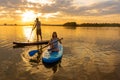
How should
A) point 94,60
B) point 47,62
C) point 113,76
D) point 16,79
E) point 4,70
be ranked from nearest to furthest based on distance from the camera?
point 16,79
point 113,76
point 4,70
point 47,62
point 94,60

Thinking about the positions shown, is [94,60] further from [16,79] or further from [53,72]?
[16,79]

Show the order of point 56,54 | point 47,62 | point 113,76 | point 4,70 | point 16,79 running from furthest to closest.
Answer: point 56,54
point 47,62
point 4,70
point 113,76
point 16,79

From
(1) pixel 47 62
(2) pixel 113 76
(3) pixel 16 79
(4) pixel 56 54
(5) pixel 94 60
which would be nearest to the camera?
(3) pixel 16 79

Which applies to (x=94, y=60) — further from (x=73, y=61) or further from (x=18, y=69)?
(x=18, y=69)

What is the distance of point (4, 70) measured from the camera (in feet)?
44.8

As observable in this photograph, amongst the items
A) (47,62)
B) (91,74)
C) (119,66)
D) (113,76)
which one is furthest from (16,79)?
(119,66)

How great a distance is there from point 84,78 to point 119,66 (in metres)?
4.10

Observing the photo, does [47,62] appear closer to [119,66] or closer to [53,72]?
[53,72]

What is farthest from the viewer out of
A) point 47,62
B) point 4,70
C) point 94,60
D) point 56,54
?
point 94,60

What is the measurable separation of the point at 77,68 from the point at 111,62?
3542 millimetres

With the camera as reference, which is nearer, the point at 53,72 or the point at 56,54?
the point at 53,72

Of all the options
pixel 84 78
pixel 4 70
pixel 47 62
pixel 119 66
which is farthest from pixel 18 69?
pixel 119 66

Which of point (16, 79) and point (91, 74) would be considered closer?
point (16, 79)

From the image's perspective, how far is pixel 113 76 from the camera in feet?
40.9
